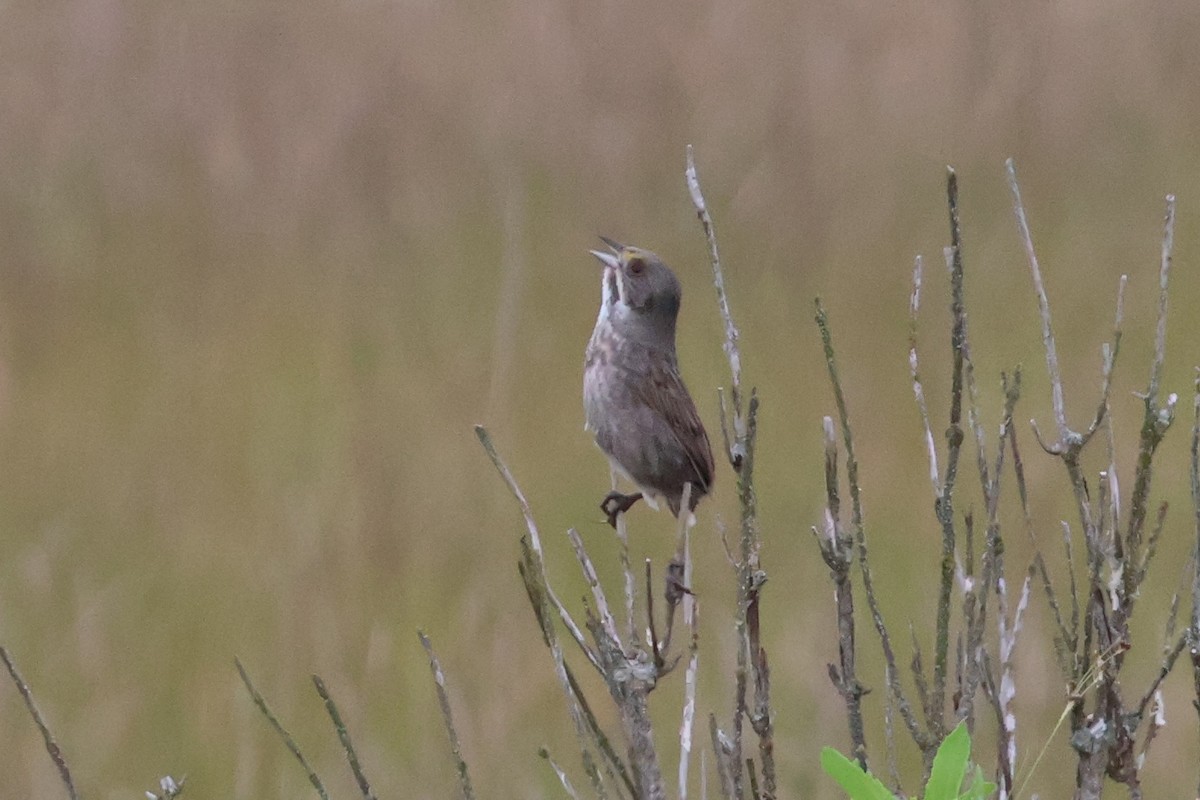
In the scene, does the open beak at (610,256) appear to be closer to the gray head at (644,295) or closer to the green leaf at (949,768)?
the gray head at (644,295)

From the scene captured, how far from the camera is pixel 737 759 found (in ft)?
6.09

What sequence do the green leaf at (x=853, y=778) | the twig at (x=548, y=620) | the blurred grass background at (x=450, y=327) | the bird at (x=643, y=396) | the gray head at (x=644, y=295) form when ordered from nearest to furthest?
the green leaf at (x=853, y=778), the twig at (x=548, y=620), the bird at (x=643, y=396), the gray head at (x=644, y=295), the blurred grass background at (x=450, y=327)

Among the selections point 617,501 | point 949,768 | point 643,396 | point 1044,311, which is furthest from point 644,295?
point 949,768

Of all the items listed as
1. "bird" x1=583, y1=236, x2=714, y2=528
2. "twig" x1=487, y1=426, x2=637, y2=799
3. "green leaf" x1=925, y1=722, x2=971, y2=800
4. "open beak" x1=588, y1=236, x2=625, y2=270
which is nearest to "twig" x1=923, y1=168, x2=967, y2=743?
"green leaf" x1=925, y1=722, x2=971, y2=800

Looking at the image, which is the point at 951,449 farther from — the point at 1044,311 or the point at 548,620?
the point at 548,620

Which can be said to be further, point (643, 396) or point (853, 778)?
point (643, 396)

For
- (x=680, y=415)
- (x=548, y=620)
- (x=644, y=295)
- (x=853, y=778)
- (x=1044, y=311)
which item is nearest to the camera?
(x=853, y=778)

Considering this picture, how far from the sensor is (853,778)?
1512 mm

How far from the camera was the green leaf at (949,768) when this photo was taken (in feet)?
5.05

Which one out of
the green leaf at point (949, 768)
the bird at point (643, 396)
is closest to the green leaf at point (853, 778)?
the green leaf at point (949, 768)

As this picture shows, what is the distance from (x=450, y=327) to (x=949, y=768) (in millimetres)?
3374

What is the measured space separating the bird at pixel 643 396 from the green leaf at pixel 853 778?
4.00 feet

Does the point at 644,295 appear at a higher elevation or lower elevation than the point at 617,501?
higher

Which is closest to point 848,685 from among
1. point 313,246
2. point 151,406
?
point 151,406
